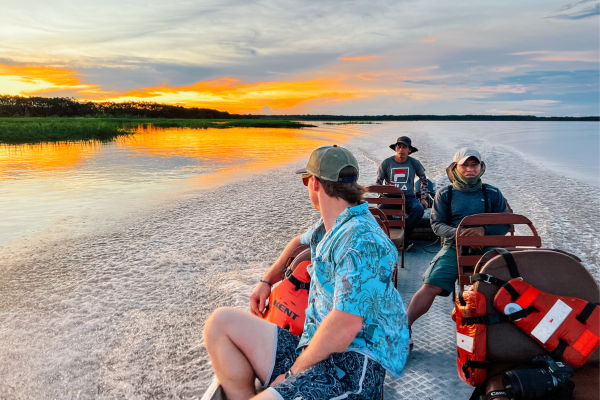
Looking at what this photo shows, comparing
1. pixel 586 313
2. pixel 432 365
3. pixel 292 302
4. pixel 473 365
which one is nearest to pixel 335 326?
pixel 292 302

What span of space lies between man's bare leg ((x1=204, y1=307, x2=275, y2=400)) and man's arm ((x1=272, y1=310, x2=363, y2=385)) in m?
Answer: 0.41

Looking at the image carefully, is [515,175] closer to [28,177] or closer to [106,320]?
[106,320]

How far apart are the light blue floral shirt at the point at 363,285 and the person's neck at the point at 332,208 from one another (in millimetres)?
82

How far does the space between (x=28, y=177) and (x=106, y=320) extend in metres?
15.2

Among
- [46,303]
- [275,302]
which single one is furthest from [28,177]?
[275,302]

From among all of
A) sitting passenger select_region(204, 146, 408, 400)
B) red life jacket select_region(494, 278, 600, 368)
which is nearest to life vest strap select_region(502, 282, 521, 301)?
red life jacket select_region(494, 278, 600, 368)

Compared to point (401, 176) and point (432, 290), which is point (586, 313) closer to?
point (432, 290)

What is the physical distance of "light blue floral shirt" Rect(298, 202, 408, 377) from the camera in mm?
1854

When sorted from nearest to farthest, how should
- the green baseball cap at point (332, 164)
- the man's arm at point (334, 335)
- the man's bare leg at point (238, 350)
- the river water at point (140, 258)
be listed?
the man's arm at point (334, 335)
the green baseball cap at point (332, 164)
the man's bare leg at point (238, 350)
the river water at point (140, 258)

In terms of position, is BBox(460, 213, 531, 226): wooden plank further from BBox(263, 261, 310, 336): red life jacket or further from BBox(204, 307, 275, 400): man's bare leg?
BBox(204, 307, 275, 400): man's bare leg

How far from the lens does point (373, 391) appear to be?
195cm

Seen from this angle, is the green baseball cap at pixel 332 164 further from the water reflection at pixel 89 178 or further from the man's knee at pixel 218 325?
the water reflection at pixel 89 178

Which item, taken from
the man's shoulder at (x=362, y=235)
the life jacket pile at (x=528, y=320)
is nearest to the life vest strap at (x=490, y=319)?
the life jacket pile at (x=528, y=320)

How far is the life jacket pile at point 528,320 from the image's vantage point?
2.32 meters
